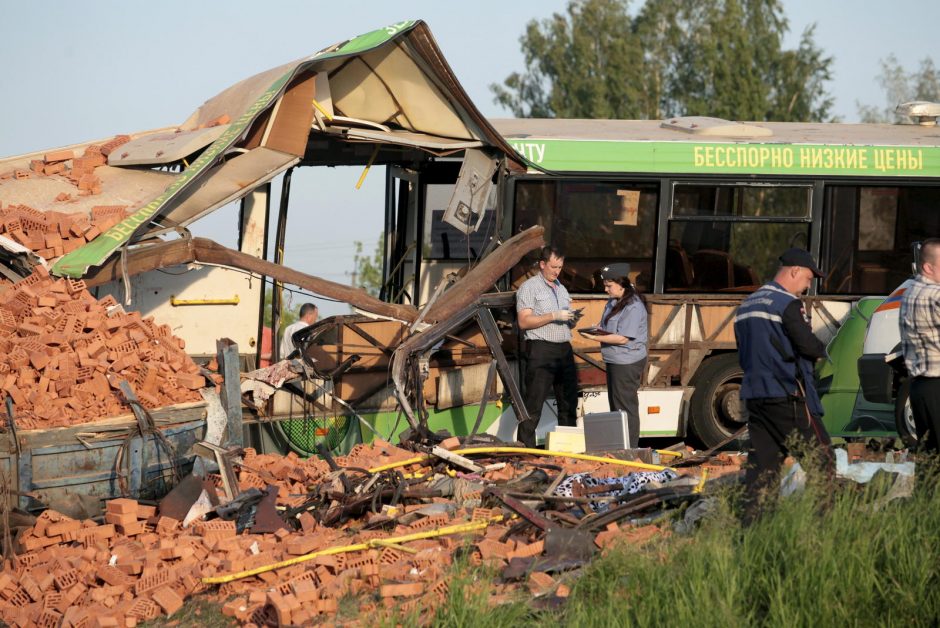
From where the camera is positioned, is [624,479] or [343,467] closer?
[624,479]

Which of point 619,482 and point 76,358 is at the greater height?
point 76,358

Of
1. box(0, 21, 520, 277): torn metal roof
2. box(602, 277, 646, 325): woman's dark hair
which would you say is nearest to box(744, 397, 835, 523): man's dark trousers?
box(602, 277, 646, 325): woman's dark hair

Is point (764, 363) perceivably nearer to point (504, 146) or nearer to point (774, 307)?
point (774, 307)

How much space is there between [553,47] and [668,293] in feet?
109

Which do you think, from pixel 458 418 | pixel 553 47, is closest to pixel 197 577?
pixel 458 418

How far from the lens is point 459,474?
764 cm

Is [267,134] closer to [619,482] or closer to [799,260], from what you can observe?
[619,482]

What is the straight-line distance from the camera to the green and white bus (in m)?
10.6

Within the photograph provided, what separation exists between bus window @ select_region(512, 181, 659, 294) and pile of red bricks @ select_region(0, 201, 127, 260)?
3.96 metres

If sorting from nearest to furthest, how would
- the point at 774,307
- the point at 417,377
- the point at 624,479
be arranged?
the point at 774,307 < the point at 624,479 < the point at 417,377

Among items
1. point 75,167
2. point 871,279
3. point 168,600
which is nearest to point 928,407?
point 168,600

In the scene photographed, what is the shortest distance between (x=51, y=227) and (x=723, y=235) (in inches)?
242

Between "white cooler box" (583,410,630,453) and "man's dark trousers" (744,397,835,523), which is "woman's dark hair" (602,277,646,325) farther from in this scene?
"man's dark trousers" (744,397,835,523)

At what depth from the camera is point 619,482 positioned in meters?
7.09
